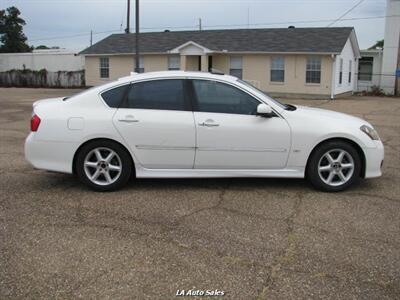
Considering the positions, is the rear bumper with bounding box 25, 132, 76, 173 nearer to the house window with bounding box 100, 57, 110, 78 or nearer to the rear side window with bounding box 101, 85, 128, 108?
the rear side window with bounding box 101, 85, 128, 108

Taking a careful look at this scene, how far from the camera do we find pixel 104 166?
5.96 m

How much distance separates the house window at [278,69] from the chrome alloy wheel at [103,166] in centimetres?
2387

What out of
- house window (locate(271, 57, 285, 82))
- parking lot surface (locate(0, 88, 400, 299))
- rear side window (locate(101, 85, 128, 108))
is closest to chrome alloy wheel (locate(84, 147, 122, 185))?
parking lot surface (locate(0, 88, 400, 299))

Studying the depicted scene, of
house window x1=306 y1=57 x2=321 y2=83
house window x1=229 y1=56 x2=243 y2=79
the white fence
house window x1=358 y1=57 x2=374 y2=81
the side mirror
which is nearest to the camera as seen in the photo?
the side mirror

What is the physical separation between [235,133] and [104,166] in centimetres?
170

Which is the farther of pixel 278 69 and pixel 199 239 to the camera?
pixel 278 69

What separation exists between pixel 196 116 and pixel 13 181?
109 inches

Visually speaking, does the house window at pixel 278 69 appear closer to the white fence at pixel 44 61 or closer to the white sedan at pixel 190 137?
the white fence at pixel 44 61

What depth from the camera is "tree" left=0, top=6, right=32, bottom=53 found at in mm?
60156

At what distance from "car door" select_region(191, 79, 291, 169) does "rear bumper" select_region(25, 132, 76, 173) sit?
1.62 metres

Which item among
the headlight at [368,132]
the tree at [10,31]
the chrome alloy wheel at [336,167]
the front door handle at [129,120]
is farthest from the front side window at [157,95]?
the tree at [10,31]

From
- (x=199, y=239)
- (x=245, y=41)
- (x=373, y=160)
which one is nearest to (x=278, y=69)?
(x=245, y=41)

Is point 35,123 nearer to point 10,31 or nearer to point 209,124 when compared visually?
point 209,124

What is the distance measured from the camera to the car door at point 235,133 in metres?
5.87
